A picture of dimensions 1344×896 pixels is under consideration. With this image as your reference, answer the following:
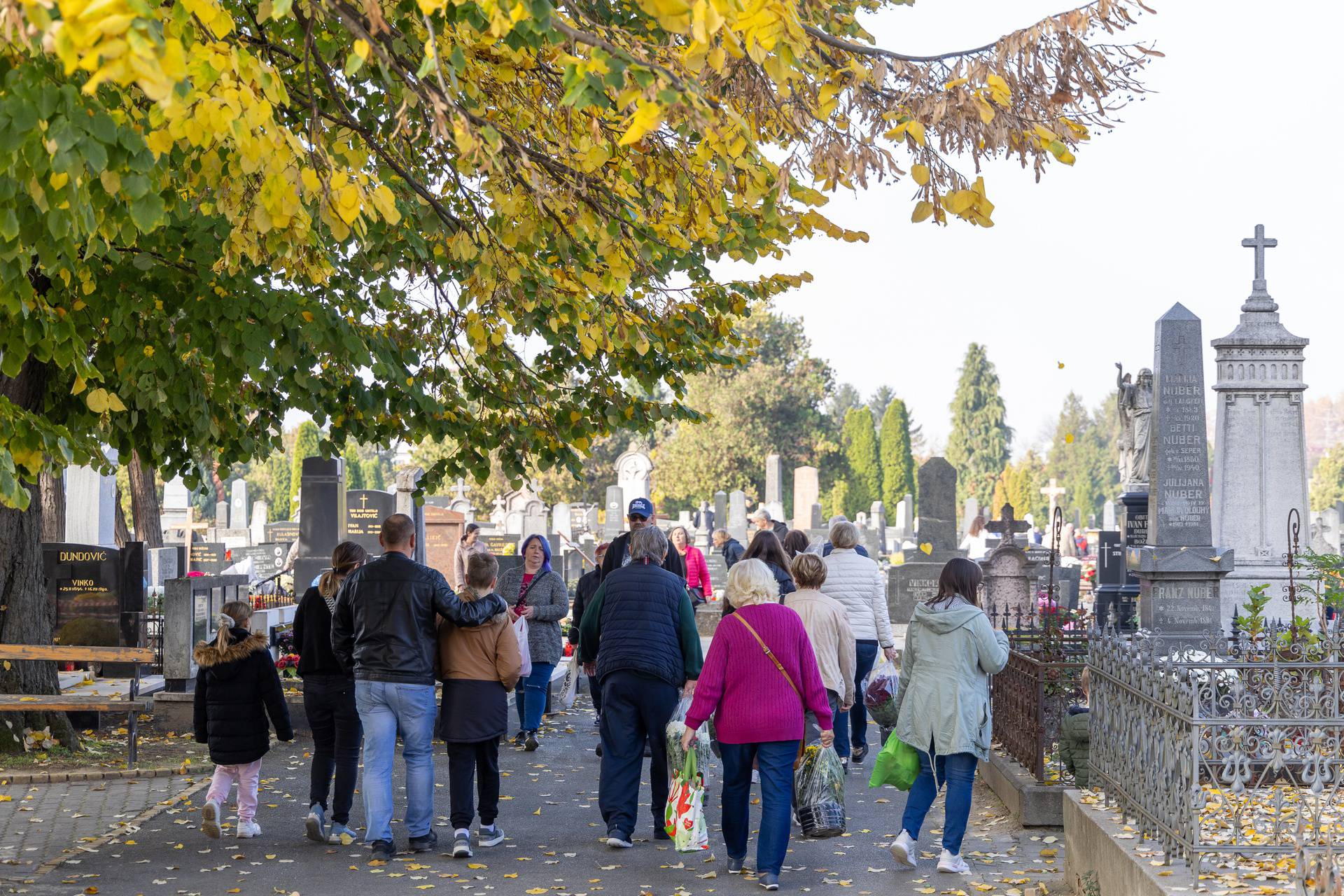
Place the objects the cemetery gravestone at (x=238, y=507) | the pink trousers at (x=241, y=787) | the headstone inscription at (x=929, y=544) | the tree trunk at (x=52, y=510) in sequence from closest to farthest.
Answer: the pink trousers at (x=241, y=787) < the tree trunk at (x=52, y=510) < the headstone inscription at (x=929, y=544) < the cemetery gravestone at (x=238, y=507)

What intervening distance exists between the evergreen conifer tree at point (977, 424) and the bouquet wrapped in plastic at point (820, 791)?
90406 mm

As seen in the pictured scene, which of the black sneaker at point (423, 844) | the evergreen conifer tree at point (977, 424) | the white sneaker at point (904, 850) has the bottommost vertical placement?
the black sneaker at point (423, 844)

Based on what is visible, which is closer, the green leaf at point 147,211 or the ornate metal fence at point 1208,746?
the green leaf at point 147,211

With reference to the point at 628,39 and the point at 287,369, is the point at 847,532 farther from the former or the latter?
the point at 628,39

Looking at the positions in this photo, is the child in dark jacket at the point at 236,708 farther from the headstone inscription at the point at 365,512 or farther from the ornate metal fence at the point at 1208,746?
the headstone inscription at the point at 365,512

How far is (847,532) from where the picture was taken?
10766 millimetres

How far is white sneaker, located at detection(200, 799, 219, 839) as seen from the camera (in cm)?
836

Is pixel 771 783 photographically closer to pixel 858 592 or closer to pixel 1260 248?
pixel 858 592

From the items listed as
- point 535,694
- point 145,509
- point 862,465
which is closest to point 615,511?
point 145,509

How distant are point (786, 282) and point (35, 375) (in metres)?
5.51

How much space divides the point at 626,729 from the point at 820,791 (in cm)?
112

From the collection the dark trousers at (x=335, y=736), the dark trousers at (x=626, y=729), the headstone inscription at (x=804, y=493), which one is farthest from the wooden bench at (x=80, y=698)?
the headstone inscription at (x=804, y=493)

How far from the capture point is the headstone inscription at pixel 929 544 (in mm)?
23156

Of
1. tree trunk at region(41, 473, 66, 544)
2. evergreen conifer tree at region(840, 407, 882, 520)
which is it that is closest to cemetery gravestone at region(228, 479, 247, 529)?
evergreen conifer tree at region(840, 407, 882, 520)
